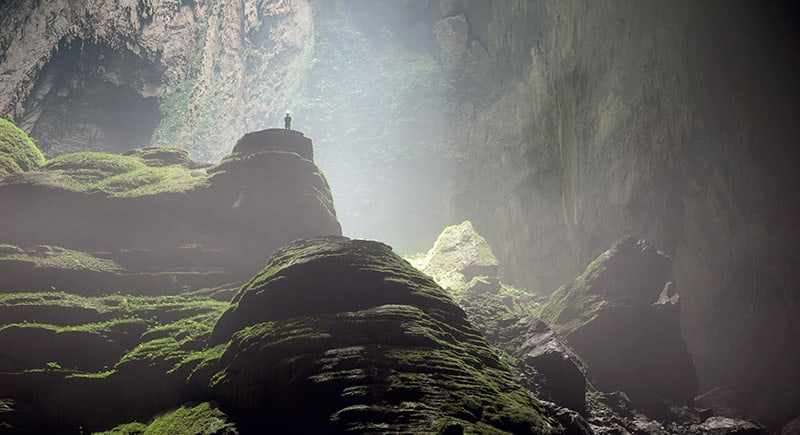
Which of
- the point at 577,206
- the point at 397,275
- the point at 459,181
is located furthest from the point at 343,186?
the point at 397,275

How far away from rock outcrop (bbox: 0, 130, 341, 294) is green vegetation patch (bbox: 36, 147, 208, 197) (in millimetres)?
81

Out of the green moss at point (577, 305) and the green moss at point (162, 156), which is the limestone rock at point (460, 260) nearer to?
the green moss at point (577, 305)

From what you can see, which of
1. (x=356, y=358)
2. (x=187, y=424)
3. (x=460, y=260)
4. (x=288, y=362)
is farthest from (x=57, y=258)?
(x=460, y=260)

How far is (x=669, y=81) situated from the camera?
1467 inches

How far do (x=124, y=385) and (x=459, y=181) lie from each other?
73128 millimetres

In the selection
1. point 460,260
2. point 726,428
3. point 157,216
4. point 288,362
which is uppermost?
point 460,260

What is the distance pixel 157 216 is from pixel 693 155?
4473 centimetres

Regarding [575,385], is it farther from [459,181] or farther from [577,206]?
[459,181]

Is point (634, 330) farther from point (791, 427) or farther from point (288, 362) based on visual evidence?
point (288, 362)

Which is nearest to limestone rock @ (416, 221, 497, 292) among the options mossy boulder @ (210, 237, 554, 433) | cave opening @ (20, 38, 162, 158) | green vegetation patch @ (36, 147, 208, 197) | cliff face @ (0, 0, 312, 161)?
green vegetation patch @ (36, 147, 208, 197)

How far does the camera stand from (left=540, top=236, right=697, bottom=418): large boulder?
113ft

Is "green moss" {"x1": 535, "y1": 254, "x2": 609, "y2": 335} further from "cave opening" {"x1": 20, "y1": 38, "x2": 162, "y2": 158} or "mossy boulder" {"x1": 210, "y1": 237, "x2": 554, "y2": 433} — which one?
"cave opening" {"x1": 20, "y1": 38, "x2": 162, "y2": 158}

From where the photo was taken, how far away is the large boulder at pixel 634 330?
1353 inches

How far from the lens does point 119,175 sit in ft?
122
